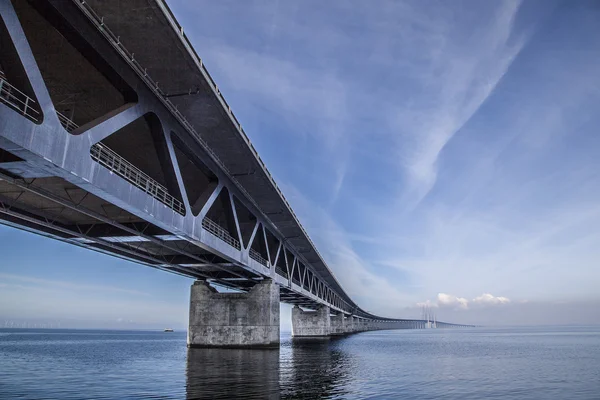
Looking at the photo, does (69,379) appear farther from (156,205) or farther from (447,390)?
(447,390)

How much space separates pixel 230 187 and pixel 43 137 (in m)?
17.4

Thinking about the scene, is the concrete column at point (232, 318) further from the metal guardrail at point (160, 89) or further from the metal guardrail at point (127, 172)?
the metal guardrail at point (127, 172)

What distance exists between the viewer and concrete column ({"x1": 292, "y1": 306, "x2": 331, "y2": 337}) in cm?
9025

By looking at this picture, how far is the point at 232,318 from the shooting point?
3797cm

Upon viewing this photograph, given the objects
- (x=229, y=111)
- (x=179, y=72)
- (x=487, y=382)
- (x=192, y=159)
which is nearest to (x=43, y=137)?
(x=179, y=72)

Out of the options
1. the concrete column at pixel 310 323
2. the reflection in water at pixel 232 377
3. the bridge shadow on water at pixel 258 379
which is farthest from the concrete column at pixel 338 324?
the bridge shadow on water at pixel 258 379

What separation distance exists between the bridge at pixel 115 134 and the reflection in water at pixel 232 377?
678 centimetres

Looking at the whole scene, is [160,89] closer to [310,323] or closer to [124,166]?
[124,166]

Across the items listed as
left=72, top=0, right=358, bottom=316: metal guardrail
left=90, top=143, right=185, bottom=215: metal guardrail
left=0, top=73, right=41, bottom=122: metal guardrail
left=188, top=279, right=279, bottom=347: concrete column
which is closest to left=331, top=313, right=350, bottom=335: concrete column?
left=188, top=279, right=279, bottom=347: concrete column

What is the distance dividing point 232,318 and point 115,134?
22.8 meters

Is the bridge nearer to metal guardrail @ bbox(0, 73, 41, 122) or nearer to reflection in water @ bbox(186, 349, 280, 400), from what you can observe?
metal guardrail @ bbox(0, 73, 41, 122)

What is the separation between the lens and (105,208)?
59.7 ft

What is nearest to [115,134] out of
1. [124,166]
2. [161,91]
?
[124,166]

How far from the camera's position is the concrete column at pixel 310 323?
9025cm
